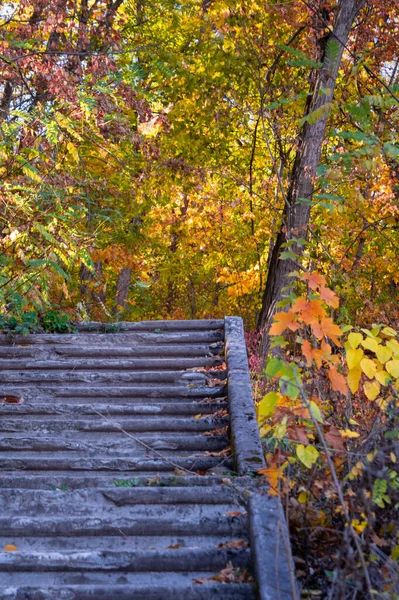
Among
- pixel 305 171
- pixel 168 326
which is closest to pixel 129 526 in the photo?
pixel 168 326

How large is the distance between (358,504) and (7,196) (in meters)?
5.76

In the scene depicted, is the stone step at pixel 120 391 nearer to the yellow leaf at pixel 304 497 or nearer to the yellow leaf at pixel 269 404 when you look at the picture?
the yellow leaf at pixel 304 497

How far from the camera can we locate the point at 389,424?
139 inches

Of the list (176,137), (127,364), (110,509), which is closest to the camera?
(110,509)

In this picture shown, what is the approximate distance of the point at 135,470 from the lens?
15.9 feet

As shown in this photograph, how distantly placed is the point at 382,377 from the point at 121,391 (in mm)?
3064

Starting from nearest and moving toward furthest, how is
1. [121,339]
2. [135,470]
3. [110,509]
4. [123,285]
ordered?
[110,509] → [135,470] → [121,339] → [123,285]

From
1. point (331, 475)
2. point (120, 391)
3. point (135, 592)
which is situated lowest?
point (135, 592)

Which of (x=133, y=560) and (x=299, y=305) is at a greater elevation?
(x=299, y=305)

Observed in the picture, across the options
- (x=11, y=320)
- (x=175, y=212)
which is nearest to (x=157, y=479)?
(x=11, y=320)

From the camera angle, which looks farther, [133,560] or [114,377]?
[114,377]

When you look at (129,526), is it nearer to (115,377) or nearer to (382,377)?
(382,377)

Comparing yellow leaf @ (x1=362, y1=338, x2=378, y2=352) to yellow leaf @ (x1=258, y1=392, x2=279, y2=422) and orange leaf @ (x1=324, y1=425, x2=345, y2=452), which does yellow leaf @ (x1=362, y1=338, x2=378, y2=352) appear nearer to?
orange leaf @ (x1=324, y1=425, x2=345, y2=452)

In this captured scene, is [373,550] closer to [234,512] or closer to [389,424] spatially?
[389,424]
